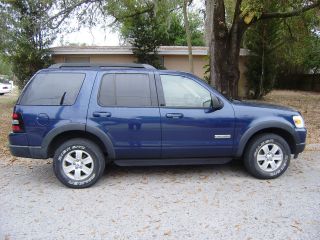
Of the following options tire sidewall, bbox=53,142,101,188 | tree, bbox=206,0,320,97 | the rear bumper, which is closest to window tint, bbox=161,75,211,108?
tire sidewall, bbox=53,142,101,188

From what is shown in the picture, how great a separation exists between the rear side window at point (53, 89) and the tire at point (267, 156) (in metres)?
3.00

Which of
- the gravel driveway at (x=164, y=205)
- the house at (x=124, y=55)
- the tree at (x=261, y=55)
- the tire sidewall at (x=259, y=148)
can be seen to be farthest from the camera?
the tree at (x=261, y=55)

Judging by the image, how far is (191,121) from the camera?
250 inches

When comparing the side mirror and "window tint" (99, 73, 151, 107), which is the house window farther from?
the side mirror

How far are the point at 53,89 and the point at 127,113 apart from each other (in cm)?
123

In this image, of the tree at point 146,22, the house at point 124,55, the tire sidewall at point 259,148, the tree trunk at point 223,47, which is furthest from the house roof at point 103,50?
the tire sidewall at point 259,148

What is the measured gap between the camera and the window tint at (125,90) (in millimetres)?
6332

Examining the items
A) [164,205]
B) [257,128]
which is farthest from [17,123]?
[257,128]

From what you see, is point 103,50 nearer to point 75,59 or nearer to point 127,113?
point 75,59

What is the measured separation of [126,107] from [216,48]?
806 cm

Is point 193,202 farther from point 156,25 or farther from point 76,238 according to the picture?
point 156,25

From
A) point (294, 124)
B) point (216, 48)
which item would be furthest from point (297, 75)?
point (294, 124)

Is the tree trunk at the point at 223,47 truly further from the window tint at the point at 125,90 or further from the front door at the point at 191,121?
the window tint at the point at 125,90

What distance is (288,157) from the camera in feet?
21.9
